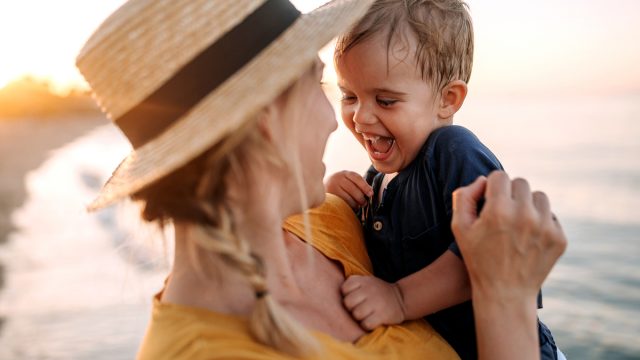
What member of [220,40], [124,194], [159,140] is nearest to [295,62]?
[220,40]

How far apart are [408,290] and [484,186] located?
0.35 meters

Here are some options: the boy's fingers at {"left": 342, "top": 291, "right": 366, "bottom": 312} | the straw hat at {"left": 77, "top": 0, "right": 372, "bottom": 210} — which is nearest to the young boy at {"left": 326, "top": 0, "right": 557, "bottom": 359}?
the boy's fingers at {"left": 342, "top": 291, "right": 366, "bottom": 312}

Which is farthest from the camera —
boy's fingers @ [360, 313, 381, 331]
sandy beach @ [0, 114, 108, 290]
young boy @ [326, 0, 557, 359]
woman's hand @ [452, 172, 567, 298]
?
sandy beach @ [0, 114, 108, 290]

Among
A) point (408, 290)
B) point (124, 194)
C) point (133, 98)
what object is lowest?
point (408, 290)

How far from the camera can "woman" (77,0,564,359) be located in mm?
1421

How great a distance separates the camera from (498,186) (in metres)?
1.54

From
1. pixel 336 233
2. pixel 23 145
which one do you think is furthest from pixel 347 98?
pixel 23 145

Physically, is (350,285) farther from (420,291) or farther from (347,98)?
(347,98)

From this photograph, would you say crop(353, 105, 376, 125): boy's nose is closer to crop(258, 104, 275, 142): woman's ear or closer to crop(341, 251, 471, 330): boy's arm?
crop(341, 251, 471, 330): boy's arm

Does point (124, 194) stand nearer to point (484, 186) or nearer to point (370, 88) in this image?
point (484, 186)

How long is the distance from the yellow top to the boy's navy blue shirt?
0.44 feet

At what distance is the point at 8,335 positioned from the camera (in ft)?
19.1

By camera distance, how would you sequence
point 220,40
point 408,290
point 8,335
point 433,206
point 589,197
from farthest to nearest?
point 589,197, point 8,335, point 433,206, point 408,290, point 220,40

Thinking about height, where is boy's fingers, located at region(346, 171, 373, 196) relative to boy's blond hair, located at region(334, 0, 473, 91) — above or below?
below
